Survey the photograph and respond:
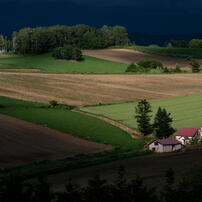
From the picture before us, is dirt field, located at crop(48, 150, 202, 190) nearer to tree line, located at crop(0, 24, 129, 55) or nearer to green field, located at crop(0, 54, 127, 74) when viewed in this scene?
green field, located at crop(0, 54, 127, 74)

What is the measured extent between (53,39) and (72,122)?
104m

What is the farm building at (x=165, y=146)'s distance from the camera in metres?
59.6

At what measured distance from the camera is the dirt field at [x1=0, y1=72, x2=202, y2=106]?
297 ft

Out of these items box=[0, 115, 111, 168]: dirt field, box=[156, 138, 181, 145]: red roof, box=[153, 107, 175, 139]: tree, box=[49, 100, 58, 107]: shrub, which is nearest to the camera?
box=[0, 115, 111, 168]: dirt field

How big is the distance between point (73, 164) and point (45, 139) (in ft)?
40.9

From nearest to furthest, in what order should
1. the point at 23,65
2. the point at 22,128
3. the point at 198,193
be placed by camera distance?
the point at 198,193 < the point at 22,128 < the point at 23,65

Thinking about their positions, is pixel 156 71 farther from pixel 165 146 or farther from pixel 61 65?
pixel 165 146

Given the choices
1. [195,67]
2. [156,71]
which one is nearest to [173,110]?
[156,71]

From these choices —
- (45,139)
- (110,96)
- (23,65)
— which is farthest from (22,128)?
(23,65)

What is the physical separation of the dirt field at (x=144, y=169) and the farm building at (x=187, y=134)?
8308 mm

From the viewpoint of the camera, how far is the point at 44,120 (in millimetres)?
70438

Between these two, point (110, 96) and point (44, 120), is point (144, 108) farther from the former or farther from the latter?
point (110, 96)

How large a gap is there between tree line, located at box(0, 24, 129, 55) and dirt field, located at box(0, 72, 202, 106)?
153ft

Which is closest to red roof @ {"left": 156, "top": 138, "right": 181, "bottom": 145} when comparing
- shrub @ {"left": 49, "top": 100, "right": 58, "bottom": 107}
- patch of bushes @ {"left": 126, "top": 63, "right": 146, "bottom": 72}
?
shrub @ {"left": 49, "top": 100, "right": 58, "bottom": 107}
